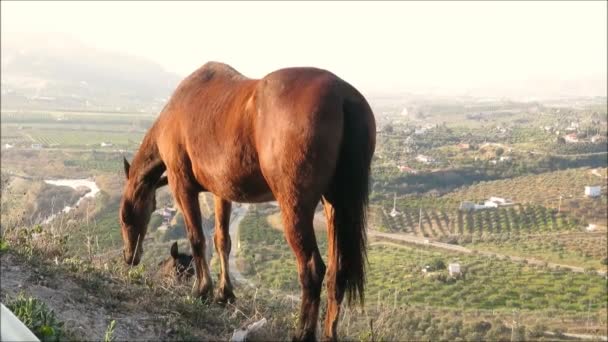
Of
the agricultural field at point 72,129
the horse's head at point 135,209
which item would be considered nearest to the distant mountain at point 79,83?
the agricultural field at point 72,129

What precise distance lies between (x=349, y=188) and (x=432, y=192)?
146ft

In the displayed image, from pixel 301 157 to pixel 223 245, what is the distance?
8.07 ft

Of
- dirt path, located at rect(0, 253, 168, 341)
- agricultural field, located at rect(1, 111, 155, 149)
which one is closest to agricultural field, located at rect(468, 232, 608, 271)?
dirt path, located at rect(0, 253, 168, 341)

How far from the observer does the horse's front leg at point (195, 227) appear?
17.2 ft

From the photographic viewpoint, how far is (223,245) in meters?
5.89

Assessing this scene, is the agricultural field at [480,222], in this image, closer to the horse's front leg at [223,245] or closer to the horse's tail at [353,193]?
the horse's front leg at [223,245]

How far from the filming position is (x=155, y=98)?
5182 inches

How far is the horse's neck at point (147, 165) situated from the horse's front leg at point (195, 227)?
0.64 meters

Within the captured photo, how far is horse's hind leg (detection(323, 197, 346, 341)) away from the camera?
414 cm

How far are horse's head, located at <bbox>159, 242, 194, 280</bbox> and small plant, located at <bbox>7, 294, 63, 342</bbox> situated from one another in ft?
7.61

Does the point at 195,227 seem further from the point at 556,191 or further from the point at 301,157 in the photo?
the point at 556,191

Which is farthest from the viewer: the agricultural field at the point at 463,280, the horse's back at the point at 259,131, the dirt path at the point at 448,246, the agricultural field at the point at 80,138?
the agricultural field at the point at 80,138

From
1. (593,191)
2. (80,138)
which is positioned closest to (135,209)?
(593,191)

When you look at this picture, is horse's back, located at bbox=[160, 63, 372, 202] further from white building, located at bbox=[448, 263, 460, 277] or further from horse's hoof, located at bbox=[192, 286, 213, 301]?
white building, located at bbox=[448, 263, 460, 277]
